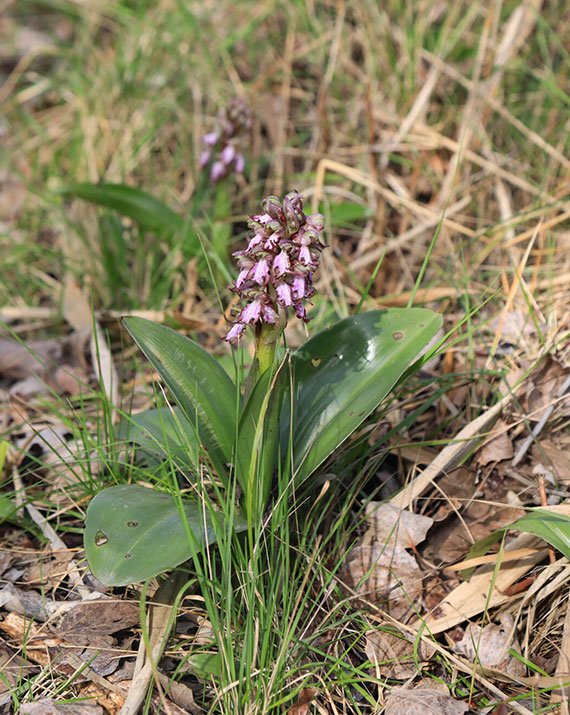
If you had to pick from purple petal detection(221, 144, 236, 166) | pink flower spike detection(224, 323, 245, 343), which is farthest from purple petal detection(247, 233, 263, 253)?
purple petal detection(221, 144, 236, 166)

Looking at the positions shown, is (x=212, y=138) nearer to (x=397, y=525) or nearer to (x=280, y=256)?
(x=280, y=256)

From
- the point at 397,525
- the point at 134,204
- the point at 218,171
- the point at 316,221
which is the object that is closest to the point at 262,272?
the point at 316,221

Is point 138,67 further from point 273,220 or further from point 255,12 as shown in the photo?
point 273,220

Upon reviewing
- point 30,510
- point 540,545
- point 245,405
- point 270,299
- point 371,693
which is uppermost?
point 270,299

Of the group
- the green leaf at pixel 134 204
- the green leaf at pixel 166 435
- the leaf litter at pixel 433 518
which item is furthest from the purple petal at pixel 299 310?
the green leaf at pixel 134 204

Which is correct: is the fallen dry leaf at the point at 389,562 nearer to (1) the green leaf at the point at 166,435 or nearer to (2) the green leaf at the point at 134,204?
(1) the green leaf at the point at 166,435

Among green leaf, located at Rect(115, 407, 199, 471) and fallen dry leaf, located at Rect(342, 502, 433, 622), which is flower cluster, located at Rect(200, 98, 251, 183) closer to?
green leaf, located at Rect(115, 407, 199, 471)

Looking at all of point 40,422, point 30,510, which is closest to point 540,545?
point 30,510
